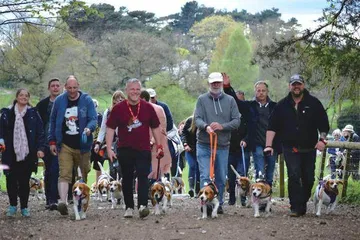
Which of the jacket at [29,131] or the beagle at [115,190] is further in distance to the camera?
the beagle at [115,190]

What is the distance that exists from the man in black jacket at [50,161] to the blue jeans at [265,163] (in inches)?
136

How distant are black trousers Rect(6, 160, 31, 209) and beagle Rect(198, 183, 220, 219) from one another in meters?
2.82

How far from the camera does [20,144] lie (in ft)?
37.5

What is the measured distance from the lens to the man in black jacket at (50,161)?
12.4 metres

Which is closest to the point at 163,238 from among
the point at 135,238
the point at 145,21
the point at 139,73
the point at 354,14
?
the point at 135,238

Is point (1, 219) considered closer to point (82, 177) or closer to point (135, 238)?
point (82, 177)

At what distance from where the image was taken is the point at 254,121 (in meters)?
12.9

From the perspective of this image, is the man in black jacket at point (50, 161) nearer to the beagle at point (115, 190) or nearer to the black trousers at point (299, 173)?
the beagle at point (115, 190)

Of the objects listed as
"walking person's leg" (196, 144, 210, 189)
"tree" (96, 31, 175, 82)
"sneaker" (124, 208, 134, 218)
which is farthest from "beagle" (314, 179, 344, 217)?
"tree" (96, 31, 175, 82)

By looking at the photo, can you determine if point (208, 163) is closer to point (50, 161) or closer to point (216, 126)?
point (216, 126)

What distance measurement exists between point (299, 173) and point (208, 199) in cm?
161

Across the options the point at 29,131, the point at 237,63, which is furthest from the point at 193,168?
the point at 237,63

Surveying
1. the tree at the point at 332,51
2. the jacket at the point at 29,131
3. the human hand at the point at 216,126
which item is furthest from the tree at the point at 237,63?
the human hand at the point at 216,126

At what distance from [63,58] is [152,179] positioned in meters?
47.9
